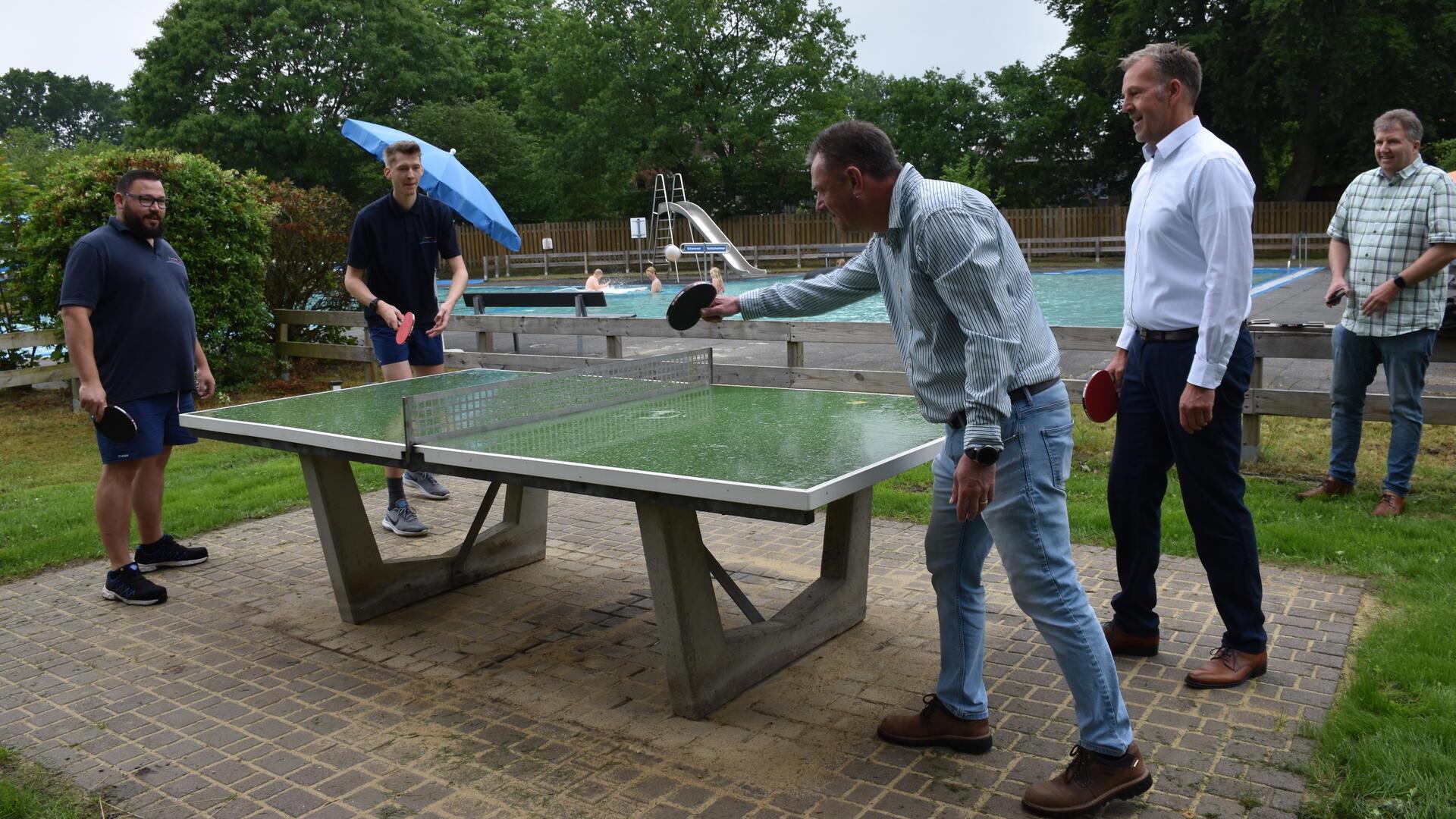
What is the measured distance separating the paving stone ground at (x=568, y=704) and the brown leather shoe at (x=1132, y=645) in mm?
63

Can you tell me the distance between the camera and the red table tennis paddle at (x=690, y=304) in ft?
12.6

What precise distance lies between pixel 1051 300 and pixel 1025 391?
22.5m

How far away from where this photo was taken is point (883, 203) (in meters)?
3.07

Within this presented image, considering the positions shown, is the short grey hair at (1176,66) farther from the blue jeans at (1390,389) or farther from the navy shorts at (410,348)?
the navy shorts at (410,348)

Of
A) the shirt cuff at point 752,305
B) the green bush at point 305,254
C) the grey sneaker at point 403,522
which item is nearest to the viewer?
the shirt cuff at point 752,305

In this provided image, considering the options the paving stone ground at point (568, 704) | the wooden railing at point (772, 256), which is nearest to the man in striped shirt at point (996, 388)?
the paving stone ground at point (568, 704)

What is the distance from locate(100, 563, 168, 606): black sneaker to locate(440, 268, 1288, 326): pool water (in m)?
12.4

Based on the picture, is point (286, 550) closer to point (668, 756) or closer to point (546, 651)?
point (546, 651)

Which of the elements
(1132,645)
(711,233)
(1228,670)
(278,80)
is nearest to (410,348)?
(1132,645)

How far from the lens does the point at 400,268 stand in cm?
655

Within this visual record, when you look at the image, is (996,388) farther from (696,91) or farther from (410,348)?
(696,91)

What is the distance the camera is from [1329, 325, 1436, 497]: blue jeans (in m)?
5.94

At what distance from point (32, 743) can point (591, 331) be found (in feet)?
21.8

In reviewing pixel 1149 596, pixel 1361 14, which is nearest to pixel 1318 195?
pixel 1361 14
